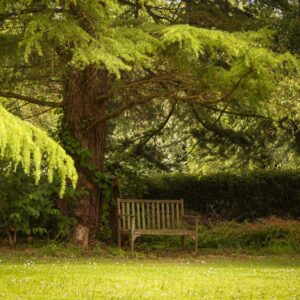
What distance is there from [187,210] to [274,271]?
8.13 m

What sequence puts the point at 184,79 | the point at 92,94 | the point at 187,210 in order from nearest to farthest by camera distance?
the point at 184,79 → the point at 92,94 → the point at 187,210

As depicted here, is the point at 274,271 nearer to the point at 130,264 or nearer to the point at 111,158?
the point at 130,264

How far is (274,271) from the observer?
33.2 feet

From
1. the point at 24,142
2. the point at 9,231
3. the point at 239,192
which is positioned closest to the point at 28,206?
the point at 9,231

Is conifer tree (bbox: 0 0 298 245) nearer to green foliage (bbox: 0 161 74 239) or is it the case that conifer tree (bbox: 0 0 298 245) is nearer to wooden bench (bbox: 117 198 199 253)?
green foliage (bbox: 0 161 74 239)

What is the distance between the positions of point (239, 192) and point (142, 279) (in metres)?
10.5

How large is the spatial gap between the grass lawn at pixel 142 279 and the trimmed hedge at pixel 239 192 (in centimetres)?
Answer: 690

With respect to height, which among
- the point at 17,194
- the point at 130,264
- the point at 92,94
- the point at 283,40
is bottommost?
the point at 130,264

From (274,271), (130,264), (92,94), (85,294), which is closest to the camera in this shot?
(85,294)

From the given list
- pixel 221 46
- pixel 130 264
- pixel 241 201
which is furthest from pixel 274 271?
pixel 241 201

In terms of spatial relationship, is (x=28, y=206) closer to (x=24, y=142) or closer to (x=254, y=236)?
(x=254, y=236)

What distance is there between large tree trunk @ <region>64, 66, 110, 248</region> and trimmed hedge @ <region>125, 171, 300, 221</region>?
4.81 metres

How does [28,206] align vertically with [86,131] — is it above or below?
below

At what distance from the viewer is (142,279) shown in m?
8.80
